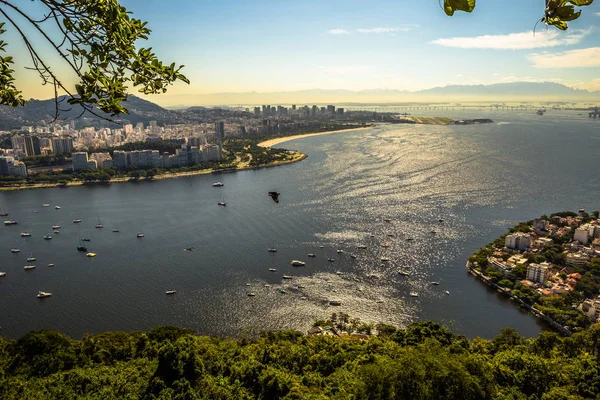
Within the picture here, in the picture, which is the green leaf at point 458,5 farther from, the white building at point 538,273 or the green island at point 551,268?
the white building at point 538,273

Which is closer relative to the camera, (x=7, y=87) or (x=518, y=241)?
(x=7, y=87)

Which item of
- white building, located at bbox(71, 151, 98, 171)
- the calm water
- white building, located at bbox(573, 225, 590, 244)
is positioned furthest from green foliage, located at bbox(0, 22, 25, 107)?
white building, located at bbox(71, 151, 98, 171)

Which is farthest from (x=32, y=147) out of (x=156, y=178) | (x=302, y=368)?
(x=302, y=368)

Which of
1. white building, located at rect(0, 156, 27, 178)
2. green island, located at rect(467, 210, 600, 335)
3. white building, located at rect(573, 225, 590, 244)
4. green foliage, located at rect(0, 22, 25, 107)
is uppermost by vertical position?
green foliage, located at rect(0, 22, 25, 107)

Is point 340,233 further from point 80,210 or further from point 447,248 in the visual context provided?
point 80,210

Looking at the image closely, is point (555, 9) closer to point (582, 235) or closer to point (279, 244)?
point (279, 244)

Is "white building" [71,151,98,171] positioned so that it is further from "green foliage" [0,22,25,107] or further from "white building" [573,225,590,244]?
"green foliage" [0,22,25,107]
